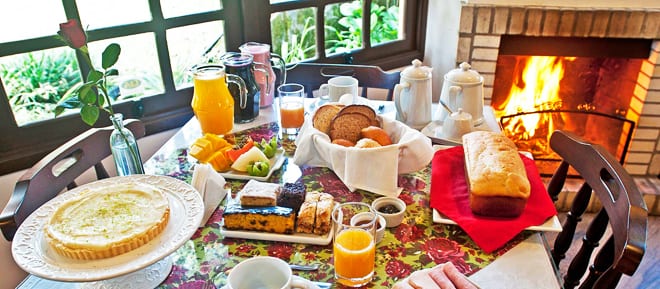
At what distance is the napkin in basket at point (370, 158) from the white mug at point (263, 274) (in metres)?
0.41

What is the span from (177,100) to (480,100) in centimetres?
128

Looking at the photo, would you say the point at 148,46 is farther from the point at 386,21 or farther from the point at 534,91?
the point at 534,91

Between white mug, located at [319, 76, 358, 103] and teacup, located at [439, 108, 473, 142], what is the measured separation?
1.10 feet

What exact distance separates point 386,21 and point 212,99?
144 centimetres

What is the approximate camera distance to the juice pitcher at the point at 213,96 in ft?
4.97

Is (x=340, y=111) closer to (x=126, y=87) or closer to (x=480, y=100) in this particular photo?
(x=480, y=100)

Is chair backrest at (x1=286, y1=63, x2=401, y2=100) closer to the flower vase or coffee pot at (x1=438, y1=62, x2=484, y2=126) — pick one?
coffee pot at (x1=438, y1=62, x2=484, y2=126)

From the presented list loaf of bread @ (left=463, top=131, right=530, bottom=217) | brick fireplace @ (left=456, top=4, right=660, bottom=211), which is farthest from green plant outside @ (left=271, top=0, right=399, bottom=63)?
loaf of bread @ (left=463, top=131, right=530, bottom=217)

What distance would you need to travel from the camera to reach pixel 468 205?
1.19 metres

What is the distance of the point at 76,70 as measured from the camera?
6.07 feet

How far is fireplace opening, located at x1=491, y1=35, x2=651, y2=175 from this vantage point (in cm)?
243

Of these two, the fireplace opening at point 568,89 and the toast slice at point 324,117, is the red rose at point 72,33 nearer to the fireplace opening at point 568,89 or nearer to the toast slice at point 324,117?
the toast slice at point 324,117

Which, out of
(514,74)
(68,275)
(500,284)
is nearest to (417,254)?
(500,284)

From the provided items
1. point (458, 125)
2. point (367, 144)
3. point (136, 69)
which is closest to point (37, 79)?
point (136, 69)
